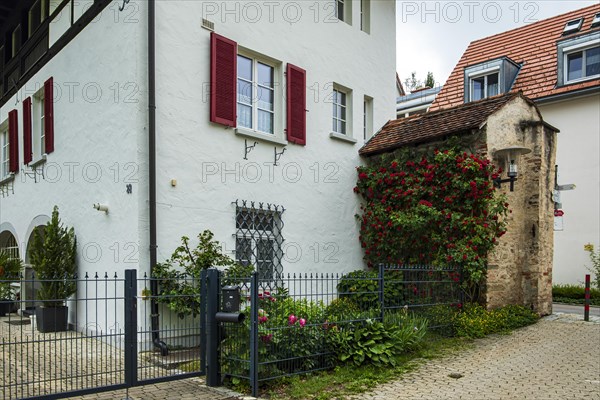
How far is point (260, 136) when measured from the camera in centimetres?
984

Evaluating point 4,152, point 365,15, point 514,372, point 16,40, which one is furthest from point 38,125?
point 514,372

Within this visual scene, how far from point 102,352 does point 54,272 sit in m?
3.24

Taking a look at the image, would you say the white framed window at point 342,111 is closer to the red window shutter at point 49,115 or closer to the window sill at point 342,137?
the window sill at point 342,137

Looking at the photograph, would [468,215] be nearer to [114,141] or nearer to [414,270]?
[414,270]

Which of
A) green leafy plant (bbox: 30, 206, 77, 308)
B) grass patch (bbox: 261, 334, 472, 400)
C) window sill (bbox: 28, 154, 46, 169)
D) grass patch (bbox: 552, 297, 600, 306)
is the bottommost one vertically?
grass patch (bbox: 552, 297, 600, 306)

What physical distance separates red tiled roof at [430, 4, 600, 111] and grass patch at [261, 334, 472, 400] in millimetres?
13892

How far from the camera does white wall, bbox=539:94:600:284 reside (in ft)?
55.2

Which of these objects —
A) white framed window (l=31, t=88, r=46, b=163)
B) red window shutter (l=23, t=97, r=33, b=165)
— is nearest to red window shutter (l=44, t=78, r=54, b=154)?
white framed window (l=31, t=88, r=46, b=163)

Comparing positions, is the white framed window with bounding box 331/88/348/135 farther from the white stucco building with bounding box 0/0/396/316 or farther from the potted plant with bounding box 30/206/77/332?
the potted plant with bounding box 30/206/77/332

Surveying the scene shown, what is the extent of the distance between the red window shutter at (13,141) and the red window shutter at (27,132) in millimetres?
822

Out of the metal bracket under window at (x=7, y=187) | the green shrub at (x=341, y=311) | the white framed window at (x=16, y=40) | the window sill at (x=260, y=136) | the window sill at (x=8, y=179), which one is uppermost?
the white framed window at (x=16, y=40)

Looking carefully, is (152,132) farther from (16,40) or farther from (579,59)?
(579,59)

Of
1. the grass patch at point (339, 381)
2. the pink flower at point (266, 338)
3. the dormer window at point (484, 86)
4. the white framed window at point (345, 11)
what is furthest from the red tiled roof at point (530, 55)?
the pink flower at point (266, 338)

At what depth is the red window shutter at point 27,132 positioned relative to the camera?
39.1 feet
